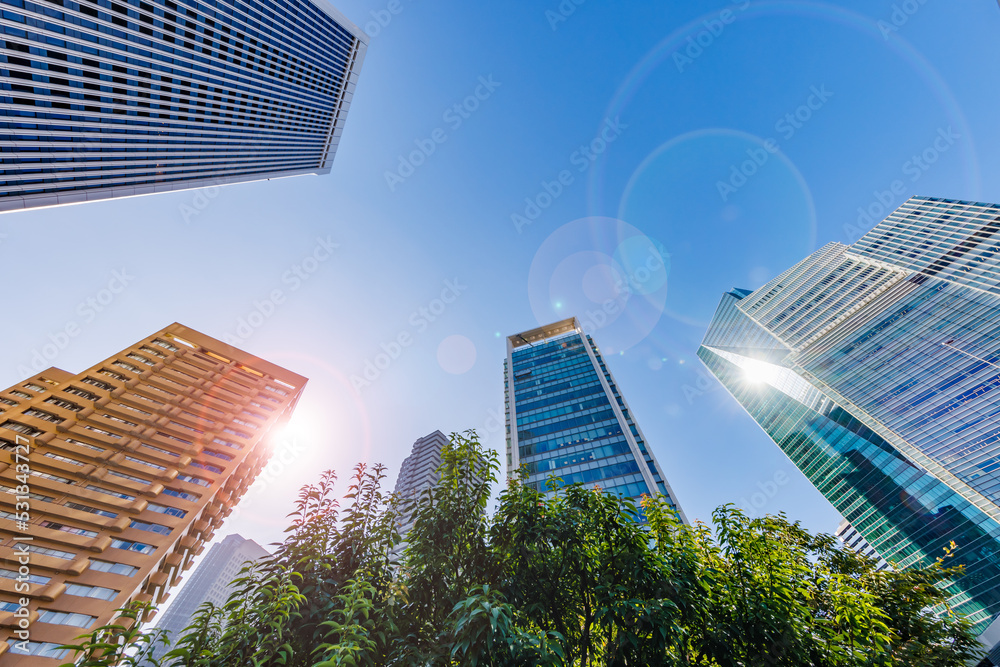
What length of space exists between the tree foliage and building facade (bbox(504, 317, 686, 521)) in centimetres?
2574

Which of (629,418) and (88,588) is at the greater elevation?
(629,418)

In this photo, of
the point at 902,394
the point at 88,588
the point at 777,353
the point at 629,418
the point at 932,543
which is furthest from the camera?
the point at 777,353

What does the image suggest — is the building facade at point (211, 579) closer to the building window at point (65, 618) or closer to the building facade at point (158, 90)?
the building window at point (65, 618)

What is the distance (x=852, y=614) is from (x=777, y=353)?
104 m

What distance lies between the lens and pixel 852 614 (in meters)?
7.34

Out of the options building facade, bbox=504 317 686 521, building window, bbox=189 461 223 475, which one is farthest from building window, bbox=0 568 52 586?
building facade, bbox=504 317 686 521

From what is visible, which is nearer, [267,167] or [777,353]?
[267,167]

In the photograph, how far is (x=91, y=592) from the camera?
27359 mm

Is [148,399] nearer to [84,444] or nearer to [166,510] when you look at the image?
[84,444]

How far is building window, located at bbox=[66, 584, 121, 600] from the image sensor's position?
26797mm

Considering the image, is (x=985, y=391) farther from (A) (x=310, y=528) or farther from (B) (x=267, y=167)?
(B) (x=267, y=167)

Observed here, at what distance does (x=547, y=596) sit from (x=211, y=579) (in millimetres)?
233085

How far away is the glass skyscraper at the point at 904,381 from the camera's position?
50.5 m

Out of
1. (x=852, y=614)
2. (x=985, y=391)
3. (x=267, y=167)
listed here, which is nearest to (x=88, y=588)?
(x=852, y=614)
